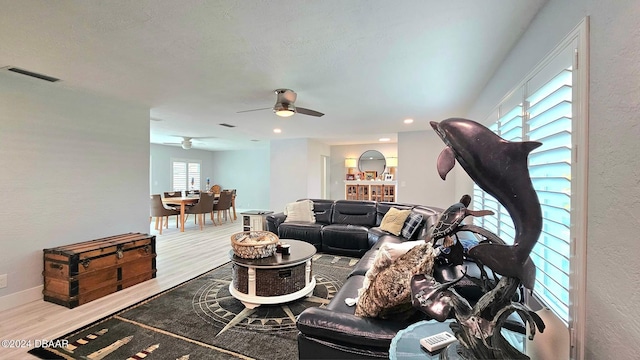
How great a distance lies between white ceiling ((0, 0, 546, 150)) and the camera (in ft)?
5.34

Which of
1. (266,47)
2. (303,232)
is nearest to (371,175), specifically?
(303,232)

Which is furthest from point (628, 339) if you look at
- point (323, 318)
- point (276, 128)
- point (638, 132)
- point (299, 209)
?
point (276, 128)

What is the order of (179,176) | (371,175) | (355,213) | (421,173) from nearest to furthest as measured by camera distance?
(355,213)
(421,173)
(371,175)
(179,176)

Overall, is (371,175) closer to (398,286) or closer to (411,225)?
(411,225)

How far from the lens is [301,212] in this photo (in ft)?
16.6

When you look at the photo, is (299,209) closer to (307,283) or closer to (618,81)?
(307,283)

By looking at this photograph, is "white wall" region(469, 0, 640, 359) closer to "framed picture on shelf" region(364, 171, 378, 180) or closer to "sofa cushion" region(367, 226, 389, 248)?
"sofa cushion" region(367, 226, 389, 248)

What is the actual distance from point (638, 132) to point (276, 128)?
5.21 meters

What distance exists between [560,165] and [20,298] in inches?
188

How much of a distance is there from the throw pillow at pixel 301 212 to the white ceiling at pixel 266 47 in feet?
7.15

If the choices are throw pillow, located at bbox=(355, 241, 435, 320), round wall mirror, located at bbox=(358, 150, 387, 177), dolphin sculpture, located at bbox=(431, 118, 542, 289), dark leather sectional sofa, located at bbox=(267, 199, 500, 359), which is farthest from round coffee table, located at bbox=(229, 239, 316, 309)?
round wall mirror, located at bbox=(358, 150, 387, 177)

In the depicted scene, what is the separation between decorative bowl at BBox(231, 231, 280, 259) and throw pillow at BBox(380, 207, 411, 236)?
2.07 metres

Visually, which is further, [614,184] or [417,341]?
[417,341]

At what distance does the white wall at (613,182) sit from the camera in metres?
0.88
